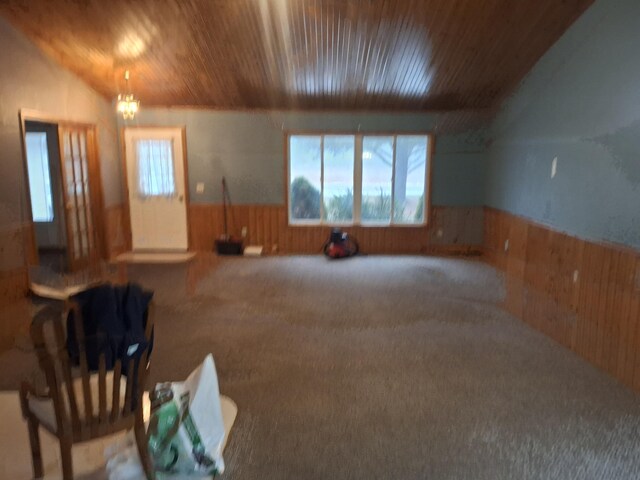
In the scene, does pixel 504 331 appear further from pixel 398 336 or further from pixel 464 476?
pixel 464 476

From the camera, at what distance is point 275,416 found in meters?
2.93

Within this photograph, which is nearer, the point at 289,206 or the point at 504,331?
the point at 504,331

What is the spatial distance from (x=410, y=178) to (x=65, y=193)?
4.80 meters

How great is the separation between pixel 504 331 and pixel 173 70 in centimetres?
481

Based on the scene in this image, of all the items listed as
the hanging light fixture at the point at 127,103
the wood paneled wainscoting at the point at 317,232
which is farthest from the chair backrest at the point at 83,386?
the wood paneled wainscoting at the point at 317,232

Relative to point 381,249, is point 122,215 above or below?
above

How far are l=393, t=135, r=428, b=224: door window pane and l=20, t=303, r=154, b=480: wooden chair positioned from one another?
5680mm

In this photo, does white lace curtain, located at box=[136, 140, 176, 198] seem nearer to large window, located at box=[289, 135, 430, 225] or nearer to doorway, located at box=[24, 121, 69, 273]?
doorway, located at box=[24, 121, 69, 273]

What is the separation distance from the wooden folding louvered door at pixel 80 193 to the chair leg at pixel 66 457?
14.8ft

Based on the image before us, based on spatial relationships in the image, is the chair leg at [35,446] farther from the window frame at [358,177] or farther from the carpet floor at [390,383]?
the window frame at [358,177]

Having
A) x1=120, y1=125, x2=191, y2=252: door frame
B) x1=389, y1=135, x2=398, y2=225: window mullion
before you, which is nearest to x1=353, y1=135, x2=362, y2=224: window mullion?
x1=389, y1=135, x2=398, y2=225: window mullion

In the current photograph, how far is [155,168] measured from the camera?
726cm

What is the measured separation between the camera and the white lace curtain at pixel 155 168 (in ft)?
23.6

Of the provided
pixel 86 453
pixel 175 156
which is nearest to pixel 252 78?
pixel 175 156
